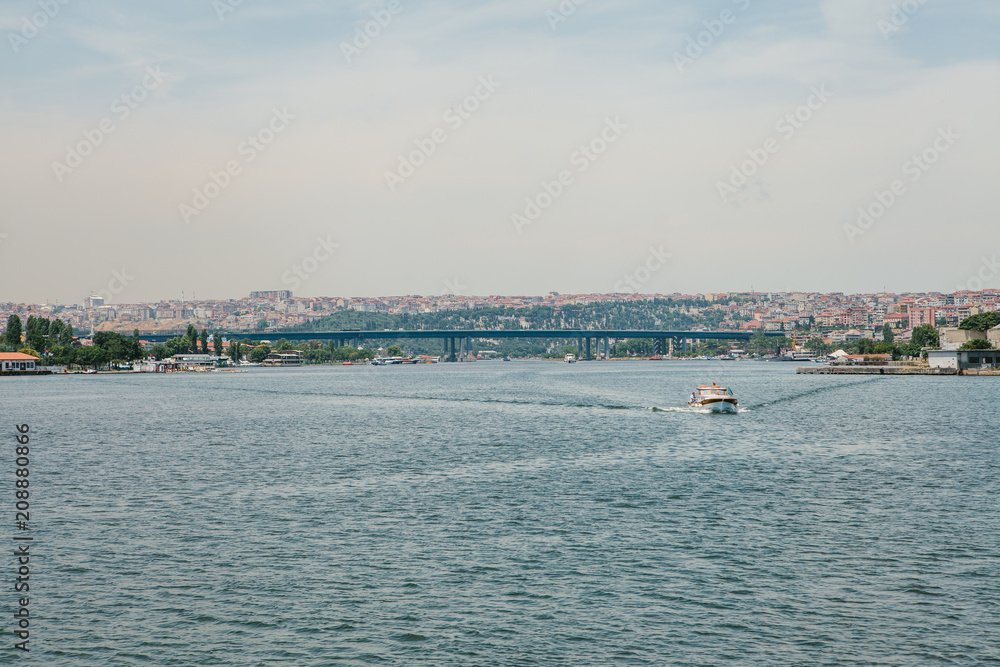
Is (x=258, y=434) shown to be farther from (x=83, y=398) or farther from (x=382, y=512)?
(x=83, y=398)

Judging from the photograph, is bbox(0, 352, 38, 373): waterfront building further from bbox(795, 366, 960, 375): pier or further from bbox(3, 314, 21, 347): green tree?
bbox(795, 366, 960, 375): pier

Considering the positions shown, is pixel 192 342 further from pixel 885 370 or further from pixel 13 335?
pixel 885 370

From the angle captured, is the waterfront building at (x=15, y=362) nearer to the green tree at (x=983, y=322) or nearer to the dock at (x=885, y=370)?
the dock at (x=885, y=370)

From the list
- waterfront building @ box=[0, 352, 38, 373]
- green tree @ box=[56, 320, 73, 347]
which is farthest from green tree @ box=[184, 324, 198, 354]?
waterfront building @ box=[0, 352, 38, 373]

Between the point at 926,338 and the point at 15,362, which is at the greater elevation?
the point at 926,338

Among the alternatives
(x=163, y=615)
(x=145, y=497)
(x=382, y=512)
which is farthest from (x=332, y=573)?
(x=145, y=497)

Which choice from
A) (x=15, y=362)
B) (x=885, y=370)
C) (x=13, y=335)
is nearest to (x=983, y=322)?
(x=885, y=370)
